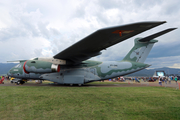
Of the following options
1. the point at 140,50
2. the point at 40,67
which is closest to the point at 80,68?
the point at 40,67

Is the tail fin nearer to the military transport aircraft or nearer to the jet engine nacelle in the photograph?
the military transport aircraft

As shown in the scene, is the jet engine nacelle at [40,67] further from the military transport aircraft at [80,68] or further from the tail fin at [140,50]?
the tail fin at [140,50]

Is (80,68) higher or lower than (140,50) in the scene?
lower

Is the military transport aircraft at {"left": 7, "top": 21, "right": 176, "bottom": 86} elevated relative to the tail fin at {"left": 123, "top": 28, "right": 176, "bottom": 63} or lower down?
lower down

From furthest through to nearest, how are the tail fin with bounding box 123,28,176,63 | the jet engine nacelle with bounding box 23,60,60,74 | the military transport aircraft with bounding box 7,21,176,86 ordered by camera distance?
1. the tail fin with bounding box 123,28,176,63
2. the military transport aircraft with bounding box 7,21,176,86
3. the jet engine nacelle with bounding box 23,60,60,74

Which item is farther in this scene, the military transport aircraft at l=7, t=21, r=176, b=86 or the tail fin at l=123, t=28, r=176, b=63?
the tail fin at l=123, t=28, r=176, b=63

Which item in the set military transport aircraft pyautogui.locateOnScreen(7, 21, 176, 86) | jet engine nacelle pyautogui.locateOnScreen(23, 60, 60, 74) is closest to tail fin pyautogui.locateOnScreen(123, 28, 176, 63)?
military transport aircraft pyautogui.locateOnScreen(7, 21, 176, 86)

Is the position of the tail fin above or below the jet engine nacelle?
above

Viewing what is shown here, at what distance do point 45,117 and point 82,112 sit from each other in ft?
4.09

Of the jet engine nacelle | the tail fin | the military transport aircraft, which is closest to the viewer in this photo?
the jet engine nacelle

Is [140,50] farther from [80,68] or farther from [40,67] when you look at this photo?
[40,67]

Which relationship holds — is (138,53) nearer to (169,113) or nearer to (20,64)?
(169,113)

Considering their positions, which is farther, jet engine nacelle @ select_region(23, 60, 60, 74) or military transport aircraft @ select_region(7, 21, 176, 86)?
military transport aircraft @ select_region(7, 21, 176, 86)

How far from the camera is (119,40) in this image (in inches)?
256
